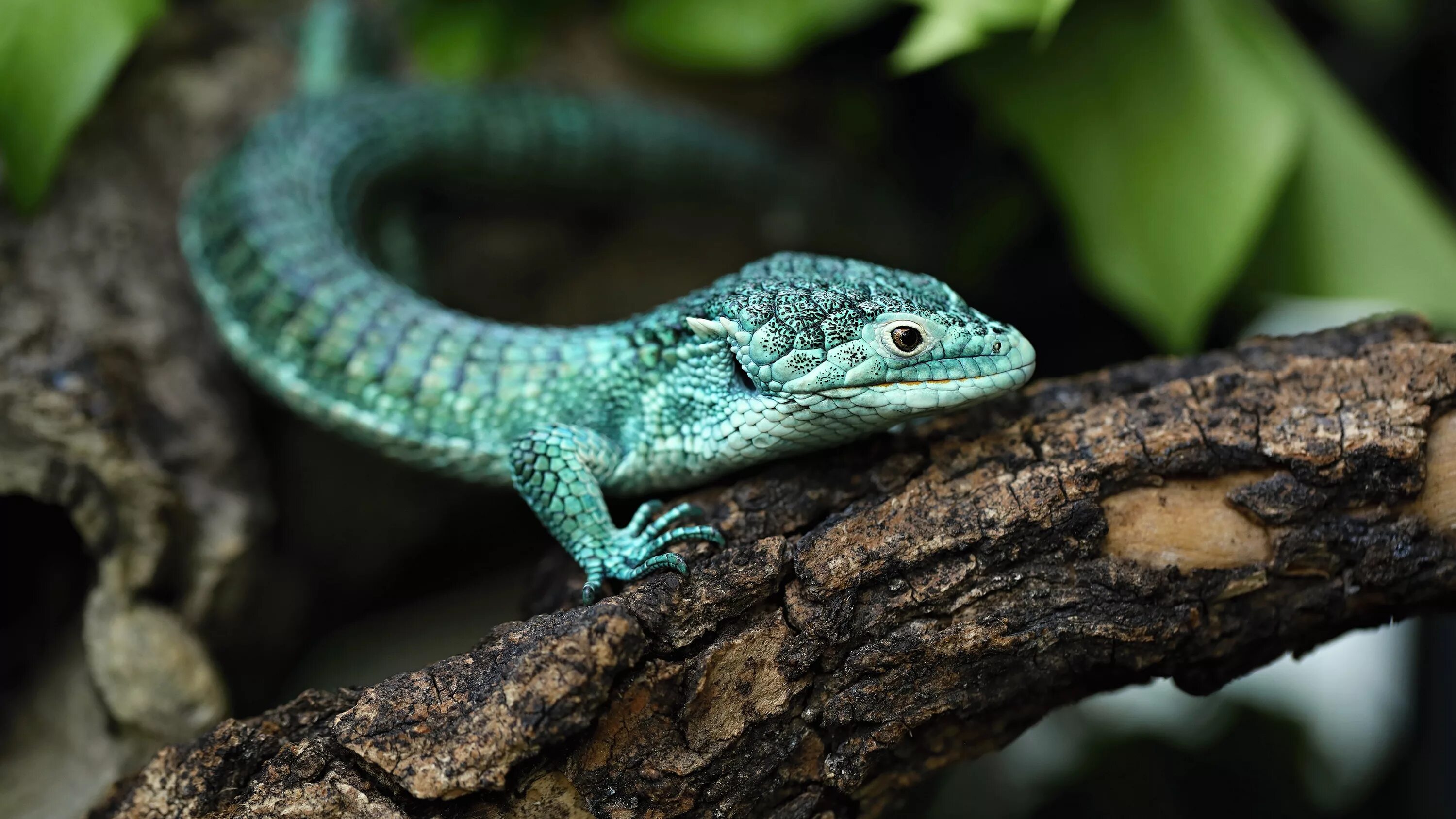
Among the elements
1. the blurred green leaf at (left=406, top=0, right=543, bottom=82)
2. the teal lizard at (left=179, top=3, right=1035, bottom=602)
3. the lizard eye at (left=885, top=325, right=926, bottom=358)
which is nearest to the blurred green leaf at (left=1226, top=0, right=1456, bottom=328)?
the teal lizard at (left=179, top=3, right=1035, bottom=602)

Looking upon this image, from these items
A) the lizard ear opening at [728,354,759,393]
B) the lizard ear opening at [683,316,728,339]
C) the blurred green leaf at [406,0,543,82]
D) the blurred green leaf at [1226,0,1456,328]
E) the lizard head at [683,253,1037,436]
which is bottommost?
the lizard ear opening at [728,354,759,393]

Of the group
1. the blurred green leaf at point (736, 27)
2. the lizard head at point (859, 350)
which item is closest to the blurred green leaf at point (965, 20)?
the blurred green leaf at point (736, 27)

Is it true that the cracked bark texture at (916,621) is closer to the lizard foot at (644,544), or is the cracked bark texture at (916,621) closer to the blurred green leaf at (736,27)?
the lizard foot at (644,544)

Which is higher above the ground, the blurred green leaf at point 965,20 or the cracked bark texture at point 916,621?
the blurred green leaf at point 965,20

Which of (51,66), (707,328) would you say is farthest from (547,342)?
(51,66)

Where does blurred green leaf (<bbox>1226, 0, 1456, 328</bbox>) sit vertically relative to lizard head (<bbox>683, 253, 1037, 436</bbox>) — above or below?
above

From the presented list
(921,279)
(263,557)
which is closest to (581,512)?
(921,279)

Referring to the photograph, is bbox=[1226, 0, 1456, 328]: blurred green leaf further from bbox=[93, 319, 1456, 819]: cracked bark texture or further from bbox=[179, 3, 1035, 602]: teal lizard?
bbox=[179, 3, 1035, 602]: teal lizard
